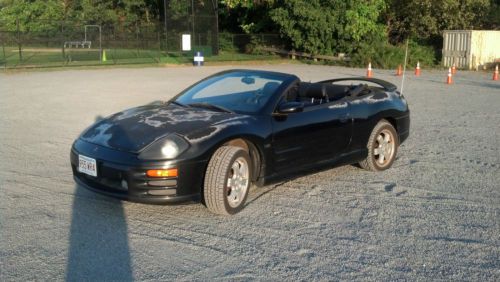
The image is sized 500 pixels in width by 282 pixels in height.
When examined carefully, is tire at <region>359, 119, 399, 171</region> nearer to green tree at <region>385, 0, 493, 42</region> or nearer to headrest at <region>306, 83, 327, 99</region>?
headrest at <region>306, 83, 327, 99</region>

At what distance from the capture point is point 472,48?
1231 inches

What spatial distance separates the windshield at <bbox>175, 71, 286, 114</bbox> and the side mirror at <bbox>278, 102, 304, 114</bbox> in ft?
0.66

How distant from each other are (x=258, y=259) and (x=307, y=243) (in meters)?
0.56

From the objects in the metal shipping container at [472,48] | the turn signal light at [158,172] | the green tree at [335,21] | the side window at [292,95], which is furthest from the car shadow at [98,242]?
the green tree at [335,21]

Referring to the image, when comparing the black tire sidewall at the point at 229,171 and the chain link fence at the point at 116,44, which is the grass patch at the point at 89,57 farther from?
the black tire sidewall at the point at 229,171

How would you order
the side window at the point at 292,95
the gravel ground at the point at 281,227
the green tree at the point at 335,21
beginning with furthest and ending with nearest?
the green tree at the point at 335,21, the side window at the point at 292,95, the gravel ground at the point at 281,227

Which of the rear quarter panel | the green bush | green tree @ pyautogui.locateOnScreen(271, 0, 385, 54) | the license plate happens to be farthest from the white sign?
the license plate

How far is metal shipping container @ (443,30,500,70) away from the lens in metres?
31.2

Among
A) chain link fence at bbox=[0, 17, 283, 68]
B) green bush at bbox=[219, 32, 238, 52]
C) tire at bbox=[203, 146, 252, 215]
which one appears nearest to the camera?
tire at bbox=[203, 146, 252, 215]

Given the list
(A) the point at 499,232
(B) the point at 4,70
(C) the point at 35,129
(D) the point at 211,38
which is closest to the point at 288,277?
(A) the point at 499,232

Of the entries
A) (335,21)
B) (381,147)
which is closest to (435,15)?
(335,21)

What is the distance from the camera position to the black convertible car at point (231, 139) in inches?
196

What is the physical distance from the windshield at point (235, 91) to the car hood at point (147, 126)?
0.31 m

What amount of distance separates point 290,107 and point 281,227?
55.2 inches
